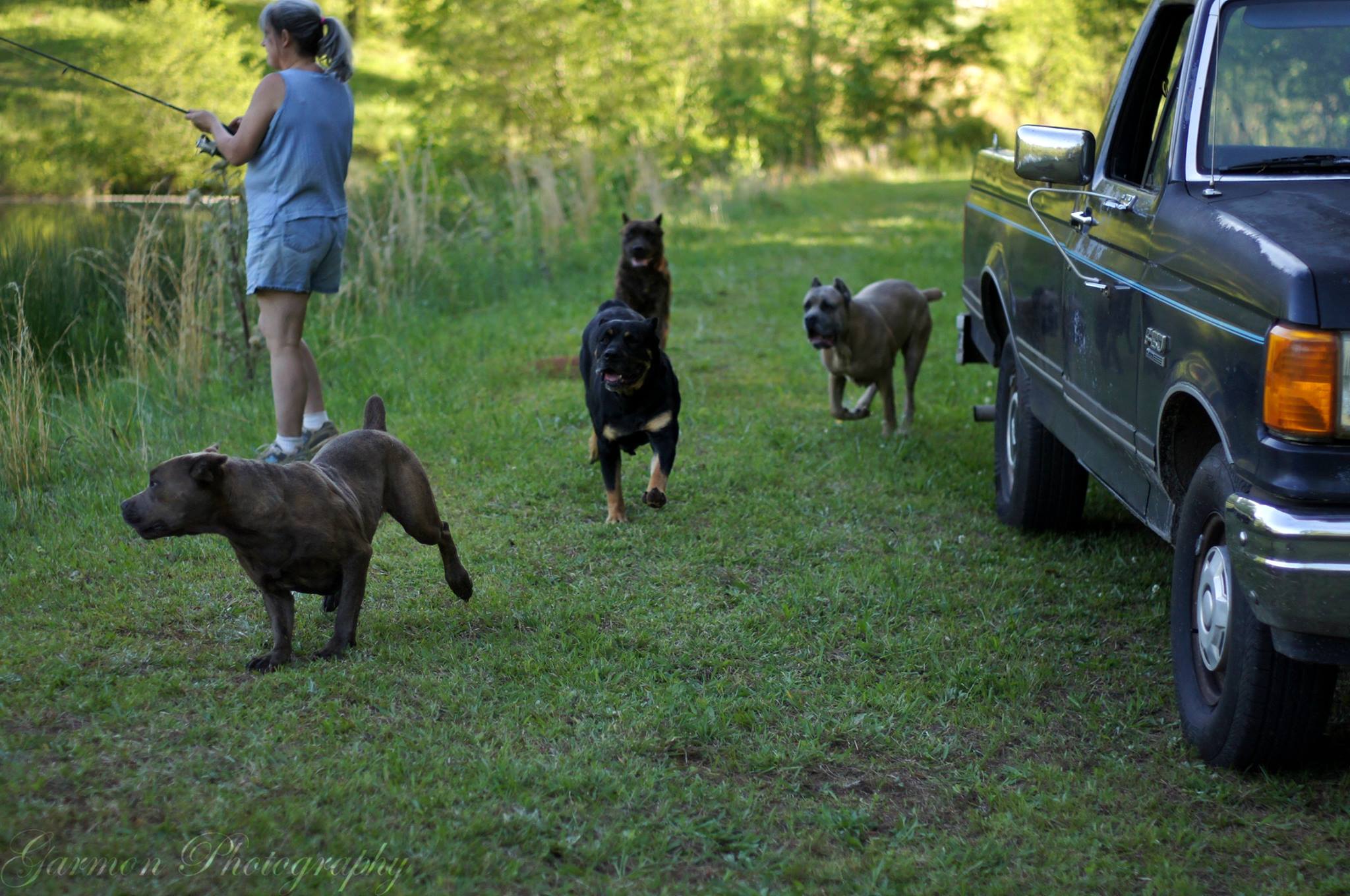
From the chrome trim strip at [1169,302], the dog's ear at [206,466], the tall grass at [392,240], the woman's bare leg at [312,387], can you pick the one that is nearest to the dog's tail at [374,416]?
the dog's ear at [206,466]

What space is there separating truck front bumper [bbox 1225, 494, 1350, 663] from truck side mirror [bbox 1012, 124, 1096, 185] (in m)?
1.84

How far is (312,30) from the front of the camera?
6.41 meters

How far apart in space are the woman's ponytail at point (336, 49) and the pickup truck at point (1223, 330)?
12.6ft

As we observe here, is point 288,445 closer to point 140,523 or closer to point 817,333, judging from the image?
point 140,523

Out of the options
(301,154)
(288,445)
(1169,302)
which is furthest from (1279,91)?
(288,445)

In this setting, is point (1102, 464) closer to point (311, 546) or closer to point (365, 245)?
point (311, 546)

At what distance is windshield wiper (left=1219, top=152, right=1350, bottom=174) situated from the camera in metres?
3.78

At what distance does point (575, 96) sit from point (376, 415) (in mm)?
21543

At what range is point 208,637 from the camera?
4.66m

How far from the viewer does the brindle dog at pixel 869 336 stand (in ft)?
25.1

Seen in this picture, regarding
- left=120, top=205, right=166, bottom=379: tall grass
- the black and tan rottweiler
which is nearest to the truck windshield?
the black and tan rottweiler

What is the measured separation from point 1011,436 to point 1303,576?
3401mm

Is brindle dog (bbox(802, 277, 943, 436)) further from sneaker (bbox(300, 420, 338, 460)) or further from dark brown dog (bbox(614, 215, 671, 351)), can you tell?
sneaker (bbox(300, 420, 338, 460))

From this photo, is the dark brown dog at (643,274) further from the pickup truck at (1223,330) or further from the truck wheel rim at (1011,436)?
the pickup truck at (1223,330)
